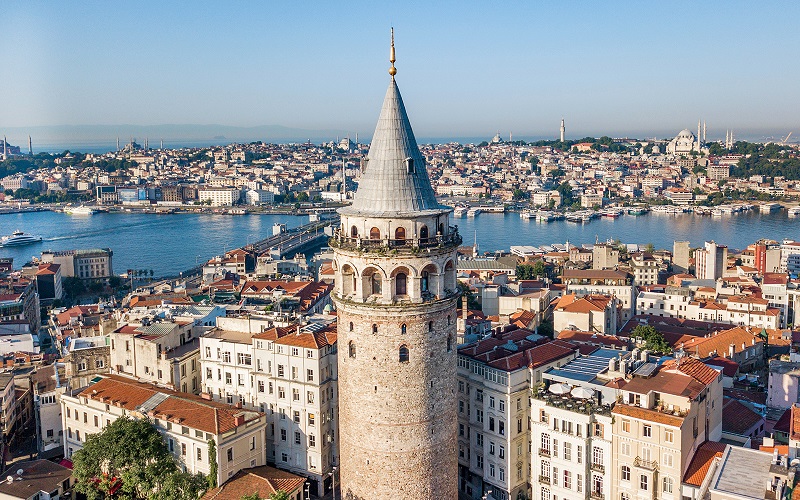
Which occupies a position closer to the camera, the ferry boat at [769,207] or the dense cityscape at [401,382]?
the dense cityscape at [401,382]

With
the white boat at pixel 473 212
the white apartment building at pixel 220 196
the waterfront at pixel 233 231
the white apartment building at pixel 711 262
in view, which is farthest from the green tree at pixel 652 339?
the white apartment building at pixel 220 196

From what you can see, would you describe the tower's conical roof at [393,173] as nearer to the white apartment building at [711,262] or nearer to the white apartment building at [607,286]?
the white apartment building at [607,286]

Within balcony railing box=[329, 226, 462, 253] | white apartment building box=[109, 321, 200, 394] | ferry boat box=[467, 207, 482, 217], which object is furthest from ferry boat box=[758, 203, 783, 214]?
balcony railing box=[329, 226, 462, 253]

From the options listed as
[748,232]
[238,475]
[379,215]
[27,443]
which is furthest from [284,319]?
[748,232]

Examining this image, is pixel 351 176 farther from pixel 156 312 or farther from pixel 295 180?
pixel 156 312

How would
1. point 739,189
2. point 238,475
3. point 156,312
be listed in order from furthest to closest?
point 739,189 → point 156,312 → point 238,475

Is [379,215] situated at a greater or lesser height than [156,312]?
greater

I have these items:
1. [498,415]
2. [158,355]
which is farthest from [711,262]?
[158,355]
